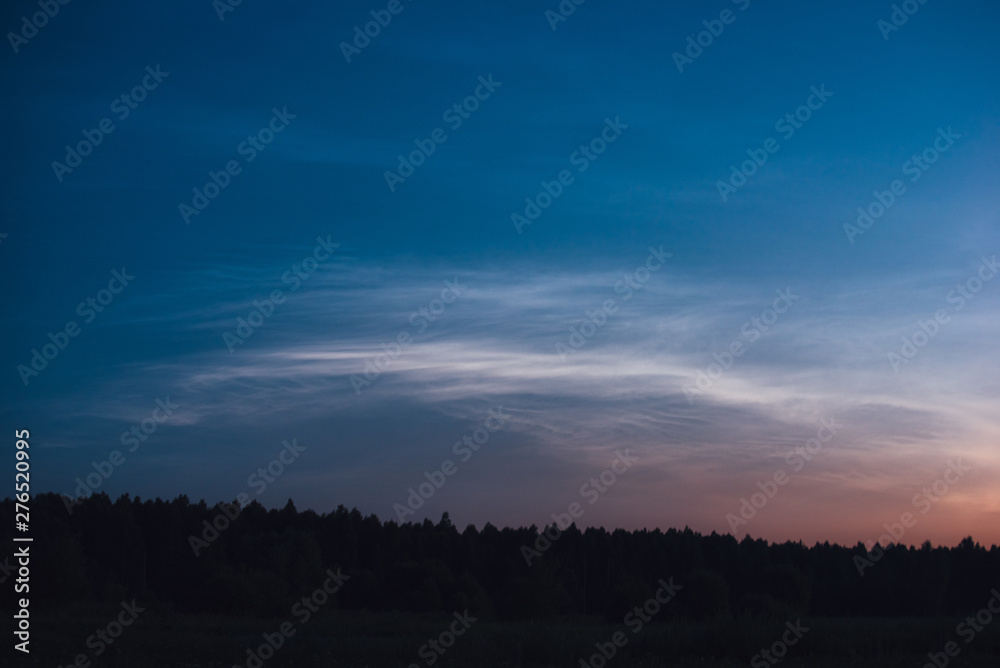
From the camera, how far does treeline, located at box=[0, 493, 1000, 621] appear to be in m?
53.0

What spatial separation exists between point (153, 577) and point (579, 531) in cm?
4518

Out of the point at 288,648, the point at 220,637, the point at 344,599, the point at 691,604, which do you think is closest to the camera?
the point at 288,648

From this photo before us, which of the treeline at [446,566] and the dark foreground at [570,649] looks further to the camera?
the treeline at [446,566]

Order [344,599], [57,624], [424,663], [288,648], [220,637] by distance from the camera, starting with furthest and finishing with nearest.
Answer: [344,599]
[57,624]
[220,637]
[288,648]
[424,663]

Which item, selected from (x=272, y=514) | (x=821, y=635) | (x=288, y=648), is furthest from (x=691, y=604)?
(x=272, y=514)

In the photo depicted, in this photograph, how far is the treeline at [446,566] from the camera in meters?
53.0

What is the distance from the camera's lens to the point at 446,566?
74.8 meters

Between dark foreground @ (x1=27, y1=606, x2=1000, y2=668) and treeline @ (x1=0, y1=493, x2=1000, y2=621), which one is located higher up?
treeline @ (x1=0, y1=493, x2=1000, y2=621)

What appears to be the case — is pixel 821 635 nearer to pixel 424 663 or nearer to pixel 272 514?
pixel 424 663

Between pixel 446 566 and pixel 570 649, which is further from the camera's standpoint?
pixel 446 566

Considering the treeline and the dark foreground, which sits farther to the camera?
the treeline

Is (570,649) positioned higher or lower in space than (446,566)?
lower

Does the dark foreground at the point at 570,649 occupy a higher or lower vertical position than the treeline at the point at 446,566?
lower

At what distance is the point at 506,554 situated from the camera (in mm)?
94000
